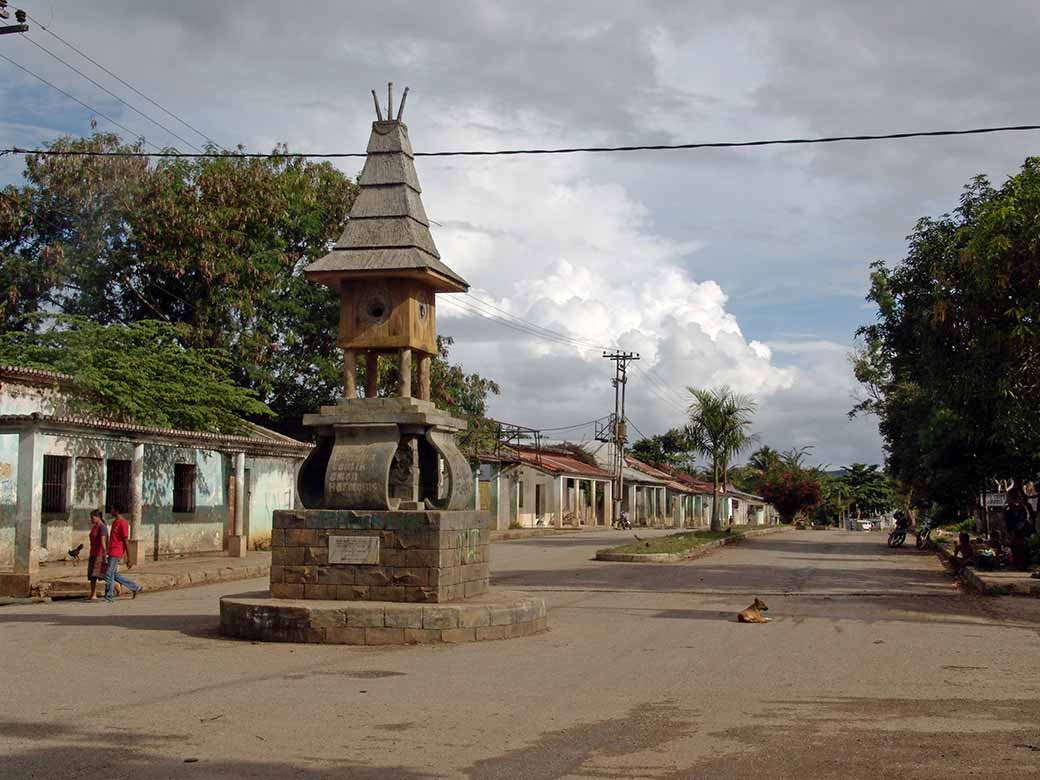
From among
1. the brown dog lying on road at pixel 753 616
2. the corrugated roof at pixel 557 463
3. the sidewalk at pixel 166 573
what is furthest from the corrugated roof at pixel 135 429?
the corrugated roof at pixel 557 463

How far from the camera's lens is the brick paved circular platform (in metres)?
11.8

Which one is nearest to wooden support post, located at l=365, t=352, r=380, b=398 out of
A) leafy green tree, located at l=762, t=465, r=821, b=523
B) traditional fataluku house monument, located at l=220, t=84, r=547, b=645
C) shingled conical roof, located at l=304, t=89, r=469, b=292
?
traditional fataluku house monument, located at l=220, t=84, r=547, b=645

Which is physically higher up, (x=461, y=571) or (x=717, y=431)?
(x=717, y=431)

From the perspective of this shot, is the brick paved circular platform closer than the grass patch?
Yes

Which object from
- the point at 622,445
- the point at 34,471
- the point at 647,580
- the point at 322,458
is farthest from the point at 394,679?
the point at 622,445

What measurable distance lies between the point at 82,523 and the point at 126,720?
16221 millimetres

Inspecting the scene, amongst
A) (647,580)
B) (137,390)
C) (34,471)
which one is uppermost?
(137,390)

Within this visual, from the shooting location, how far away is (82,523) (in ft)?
73.8

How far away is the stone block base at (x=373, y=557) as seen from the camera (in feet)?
40.7

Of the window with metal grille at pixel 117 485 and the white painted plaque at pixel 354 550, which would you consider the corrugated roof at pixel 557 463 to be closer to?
the window with metal grille at pixel 117 485

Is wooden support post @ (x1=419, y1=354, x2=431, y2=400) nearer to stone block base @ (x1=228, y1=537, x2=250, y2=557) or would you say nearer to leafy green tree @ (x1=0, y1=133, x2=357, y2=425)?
stone block base @ (x1=228, y1=537, x2=250, y2=557)

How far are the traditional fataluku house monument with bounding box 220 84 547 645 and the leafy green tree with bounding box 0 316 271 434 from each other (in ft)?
38.6

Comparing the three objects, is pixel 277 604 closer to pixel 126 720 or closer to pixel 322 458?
pixel 322 458

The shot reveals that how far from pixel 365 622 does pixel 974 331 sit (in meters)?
11.9
